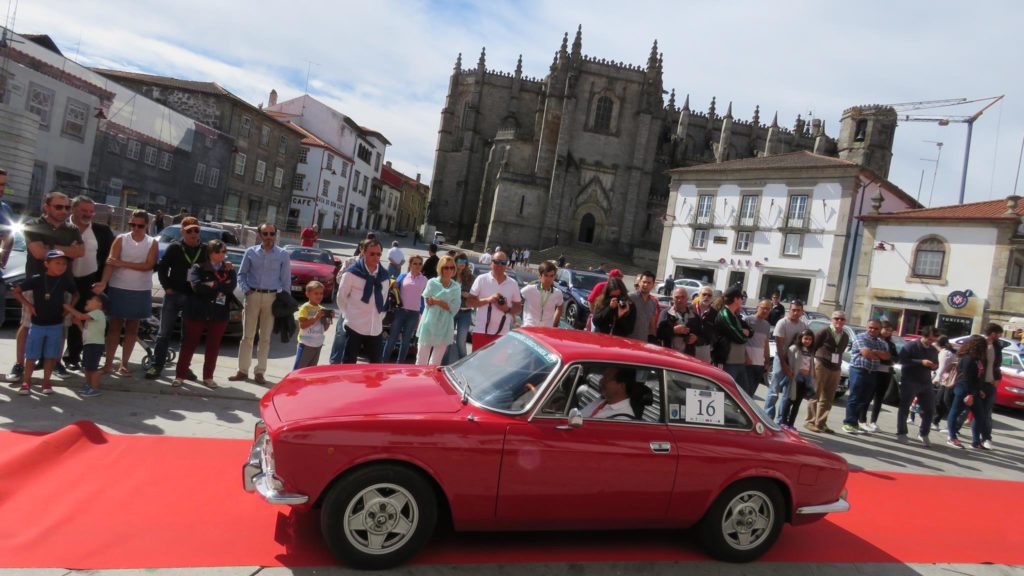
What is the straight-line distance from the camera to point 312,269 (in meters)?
14.6

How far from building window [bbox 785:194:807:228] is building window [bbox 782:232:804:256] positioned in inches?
22.9

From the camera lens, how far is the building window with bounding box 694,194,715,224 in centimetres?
3959

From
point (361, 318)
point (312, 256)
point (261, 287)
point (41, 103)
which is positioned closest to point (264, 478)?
point (361, 318)

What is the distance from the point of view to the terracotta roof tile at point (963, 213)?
2695cm

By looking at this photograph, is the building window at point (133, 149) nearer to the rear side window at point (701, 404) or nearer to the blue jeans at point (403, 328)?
the blue jeans at point (403, 328)

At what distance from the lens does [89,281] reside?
6352mm

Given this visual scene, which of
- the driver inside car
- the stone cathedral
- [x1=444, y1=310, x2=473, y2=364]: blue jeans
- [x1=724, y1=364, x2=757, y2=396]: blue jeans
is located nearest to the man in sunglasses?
[x1=444, y1=310, x2=473, y2=364]: blue jeans

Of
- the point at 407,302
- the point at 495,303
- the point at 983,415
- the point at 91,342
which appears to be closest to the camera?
the point at 91,342

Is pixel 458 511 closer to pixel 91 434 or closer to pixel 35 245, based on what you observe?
pixel 91 434

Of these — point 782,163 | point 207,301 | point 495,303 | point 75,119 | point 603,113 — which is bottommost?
point 207,301

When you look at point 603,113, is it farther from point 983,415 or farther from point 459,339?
point 459,339

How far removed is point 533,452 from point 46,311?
4938 mm

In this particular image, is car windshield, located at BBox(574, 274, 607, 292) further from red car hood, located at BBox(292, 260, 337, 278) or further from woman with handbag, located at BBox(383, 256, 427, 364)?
woman with handbag, located at BBox(383, 256, 427, 364)

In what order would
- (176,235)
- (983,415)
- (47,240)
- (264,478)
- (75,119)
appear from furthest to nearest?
(75,119), (176,235), (983,415), (47,240), (264,478)
